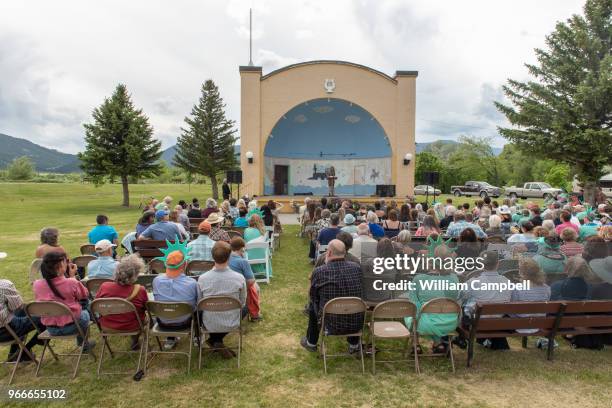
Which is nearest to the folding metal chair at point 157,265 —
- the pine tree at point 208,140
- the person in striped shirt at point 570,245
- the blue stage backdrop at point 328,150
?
the person in striped shirt at point 570,245

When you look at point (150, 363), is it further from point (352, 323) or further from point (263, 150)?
point (263, 150)

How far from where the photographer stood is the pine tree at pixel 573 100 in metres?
17.3

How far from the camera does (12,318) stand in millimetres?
3773

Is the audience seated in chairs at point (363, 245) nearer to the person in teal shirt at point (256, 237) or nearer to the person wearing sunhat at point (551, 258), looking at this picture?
the person in teal shirt at point (256, 237)

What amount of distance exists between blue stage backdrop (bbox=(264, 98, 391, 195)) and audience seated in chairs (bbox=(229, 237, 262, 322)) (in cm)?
1690

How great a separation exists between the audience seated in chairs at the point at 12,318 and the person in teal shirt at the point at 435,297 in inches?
156

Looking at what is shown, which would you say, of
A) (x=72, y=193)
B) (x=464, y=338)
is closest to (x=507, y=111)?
(x=464, y=338)

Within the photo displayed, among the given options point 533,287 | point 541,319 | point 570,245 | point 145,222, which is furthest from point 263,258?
point 570,245

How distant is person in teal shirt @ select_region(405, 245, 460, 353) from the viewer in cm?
390

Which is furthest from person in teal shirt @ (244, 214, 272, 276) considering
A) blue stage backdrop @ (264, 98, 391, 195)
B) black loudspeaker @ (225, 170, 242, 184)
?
blue stage backdrop @ (264, 98, 391, 195)

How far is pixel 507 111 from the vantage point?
19781 millimetres

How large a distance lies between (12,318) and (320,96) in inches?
703

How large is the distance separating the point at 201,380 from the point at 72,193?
3619 cm

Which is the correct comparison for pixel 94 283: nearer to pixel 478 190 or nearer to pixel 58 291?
pixel 58 291
